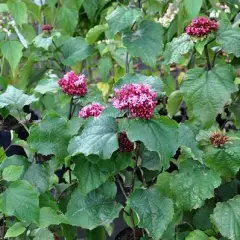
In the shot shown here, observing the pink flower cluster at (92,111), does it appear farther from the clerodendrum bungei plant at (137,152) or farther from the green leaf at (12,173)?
the green leaf at (12,173)

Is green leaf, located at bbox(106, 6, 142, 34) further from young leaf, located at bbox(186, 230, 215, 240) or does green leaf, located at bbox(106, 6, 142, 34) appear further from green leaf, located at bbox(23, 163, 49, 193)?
young leaf, located at bbox(186, 230, 215, 240)

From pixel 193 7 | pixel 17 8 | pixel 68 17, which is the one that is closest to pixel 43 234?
pixel 193 7

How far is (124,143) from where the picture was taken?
3.28 feet

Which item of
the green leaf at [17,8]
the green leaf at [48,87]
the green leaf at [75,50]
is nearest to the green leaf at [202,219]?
the green leaf at [48,87]

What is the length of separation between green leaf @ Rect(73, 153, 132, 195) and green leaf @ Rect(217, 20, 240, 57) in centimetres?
32

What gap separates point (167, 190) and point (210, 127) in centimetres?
17

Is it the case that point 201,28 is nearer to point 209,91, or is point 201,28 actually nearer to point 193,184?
point 209,91

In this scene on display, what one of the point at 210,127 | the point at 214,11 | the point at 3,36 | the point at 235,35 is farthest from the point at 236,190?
the point at 3,36

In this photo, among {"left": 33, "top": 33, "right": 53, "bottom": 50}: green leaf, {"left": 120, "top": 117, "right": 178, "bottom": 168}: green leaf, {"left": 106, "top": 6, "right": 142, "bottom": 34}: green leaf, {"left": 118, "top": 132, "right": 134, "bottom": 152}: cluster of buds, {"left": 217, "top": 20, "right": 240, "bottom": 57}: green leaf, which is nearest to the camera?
{"left": 120, "top": 117, "right": 178, "bottom": 168}: green leaf

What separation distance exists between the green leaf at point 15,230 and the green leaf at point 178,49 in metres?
0.48

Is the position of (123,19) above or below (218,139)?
above

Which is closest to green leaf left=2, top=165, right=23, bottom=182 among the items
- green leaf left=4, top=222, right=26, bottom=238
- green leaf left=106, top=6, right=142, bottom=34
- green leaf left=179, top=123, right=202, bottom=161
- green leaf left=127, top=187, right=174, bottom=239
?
green leaf left=4, top=222, right=26, bottom=238

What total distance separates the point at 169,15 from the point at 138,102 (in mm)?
744

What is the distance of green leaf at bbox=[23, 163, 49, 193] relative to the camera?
43.9 inches
